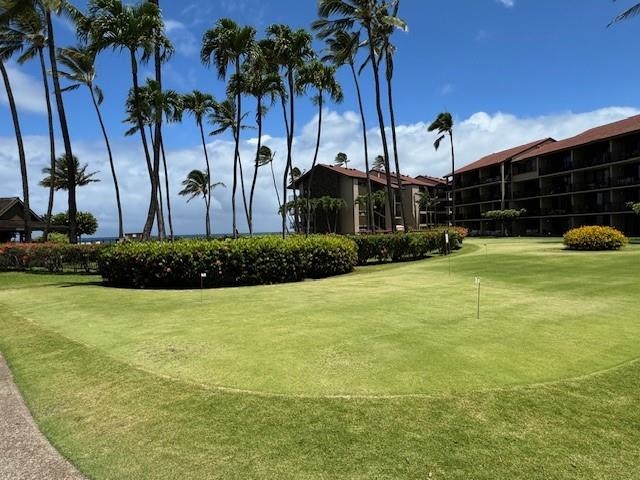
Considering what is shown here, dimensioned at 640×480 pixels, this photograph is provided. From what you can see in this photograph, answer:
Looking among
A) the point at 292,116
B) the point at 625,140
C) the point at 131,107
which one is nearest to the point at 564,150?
the point at 625,140

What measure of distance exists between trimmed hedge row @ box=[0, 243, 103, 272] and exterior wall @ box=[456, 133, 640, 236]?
48.4m

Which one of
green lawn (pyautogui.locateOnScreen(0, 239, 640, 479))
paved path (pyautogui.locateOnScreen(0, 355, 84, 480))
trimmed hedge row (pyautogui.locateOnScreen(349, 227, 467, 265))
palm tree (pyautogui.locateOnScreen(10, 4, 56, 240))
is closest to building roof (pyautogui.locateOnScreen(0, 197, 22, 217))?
palm tree (pyautogui.locateOnScreen(10, 4, 56, 240))

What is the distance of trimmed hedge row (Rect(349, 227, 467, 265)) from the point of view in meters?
24.0

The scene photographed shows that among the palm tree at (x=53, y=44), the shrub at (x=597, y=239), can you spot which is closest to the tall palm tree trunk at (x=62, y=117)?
the palm tree at (x=53, y=44)

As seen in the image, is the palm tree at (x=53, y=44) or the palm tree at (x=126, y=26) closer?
the palm tree at (x=126, y=26)

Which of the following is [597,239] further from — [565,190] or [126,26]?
[565,190]

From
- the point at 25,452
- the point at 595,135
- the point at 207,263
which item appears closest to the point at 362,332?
the point at 25,452

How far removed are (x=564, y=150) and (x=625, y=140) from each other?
21.5ft

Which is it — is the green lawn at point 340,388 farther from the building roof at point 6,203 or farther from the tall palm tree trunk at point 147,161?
the building roof at point 6,203

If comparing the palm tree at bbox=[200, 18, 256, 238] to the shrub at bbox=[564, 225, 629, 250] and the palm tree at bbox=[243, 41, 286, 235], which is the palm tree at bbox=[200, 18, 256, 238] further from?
the shrub at bbox=[564, 225, 629, 250]

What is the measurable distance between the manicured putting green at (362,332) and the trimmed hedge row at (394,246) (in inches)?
401

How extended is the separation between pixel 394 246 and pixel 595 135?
3991 centimetres

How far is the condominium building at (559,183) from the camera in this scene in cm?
4931

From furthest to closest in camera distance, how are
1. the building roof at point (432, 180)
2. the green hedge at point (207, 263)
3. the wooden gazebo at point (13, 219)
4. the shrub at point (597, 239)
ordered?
the building roof at point (432, 180) < the wooden gazebo at point (13, 219) < the shrub at point (597, 239) < the green hedge at point (207, 263)
